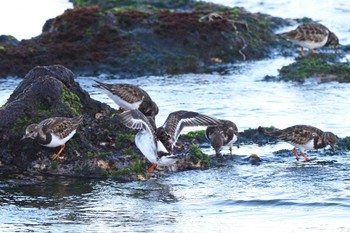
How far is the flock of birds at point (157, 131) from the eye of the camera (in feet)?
37.7

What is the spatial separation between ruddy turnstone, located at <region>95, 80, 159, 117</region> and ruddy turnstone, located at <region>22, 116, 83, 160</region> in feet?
6.01

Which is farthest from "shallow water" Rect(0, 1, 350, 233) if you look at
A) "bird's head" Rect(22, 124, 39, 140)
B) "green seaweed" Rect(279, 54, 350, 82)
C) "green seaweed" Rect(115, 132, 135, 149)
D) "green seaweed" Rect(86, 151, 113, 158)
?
"green seaweed" Rect(279, 54, 350, 82)

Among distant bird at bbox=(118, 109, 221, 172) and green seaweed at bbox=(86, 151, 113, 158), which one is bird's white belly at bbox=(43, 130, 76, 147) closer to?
green seaweed at bbox=(86, 151, 113, 158)

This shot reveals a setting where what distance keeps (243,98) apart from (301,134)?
4.21 meters

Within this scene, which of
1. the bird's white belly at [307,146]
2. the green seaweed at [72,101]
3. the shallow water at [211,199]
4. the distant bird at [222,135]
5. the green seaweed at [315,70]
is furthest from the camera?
the green seaweed at [315,70]

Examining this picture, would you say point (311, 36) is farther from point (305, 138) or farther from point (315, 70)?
point (305, 138)

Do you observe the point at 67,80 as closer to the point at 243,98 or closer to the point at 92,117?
the point at 92,117

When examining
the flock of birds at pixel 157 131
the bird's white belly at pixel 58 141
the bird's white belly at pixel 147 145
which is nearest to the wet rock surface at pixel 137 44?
the flock of birds at pixel 157 131

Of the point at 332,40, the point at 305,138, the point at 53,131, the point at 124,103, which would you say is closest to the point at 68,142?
the point at 53,131

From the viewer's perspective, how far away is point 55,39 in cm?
2008

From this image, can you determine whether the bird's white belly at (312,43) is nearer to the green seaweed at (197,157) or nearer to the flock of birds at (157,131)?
the flock of birds at (157,131)

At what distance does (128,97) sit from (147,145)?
2.27m

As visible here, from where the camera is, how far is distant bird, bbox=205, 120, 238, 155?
41.3 feet

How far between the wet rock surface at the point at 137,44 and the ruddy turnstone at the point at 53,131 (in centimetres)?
736
